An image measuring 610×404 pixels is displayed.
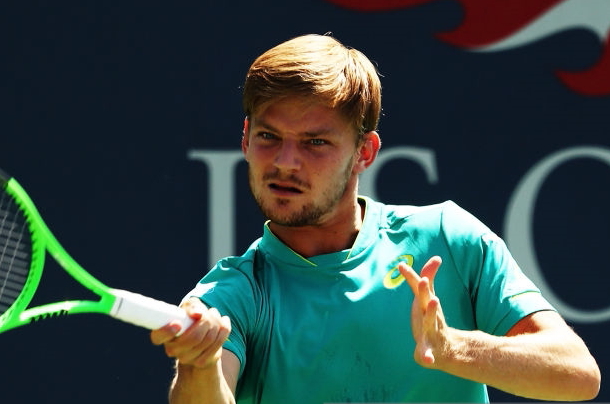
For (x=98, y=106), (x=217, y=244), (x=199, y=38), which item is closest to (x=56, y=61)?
(x=98, y=106)

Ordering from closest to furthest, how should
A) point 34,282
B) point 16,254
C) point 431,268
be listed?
1. point 34,282
2. point 431,268
3. point 16,254

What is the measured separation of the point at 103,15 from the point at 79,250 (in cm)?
85

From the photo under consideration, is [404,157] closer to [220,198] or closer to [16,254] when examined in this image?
[220,198]

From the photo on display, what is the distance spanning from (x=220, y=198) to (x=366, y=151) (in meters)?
1.61

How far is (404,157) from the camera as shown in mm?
4824

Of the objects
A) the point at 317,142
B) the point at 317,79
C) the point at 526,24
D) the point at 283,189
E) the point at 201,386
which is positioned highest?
the point at 526,24

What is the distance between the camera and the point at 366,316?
3.03 meters

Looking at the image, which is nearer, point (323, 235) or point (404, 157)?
point (323, 235)

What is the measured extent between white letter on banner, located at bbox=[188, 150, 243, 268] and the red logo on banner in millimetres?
709

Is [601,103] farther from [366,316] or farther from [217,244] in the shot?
[366,316]

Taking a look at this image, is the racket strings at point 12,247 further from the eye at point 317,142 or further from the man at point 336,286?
the eye at point 317,142

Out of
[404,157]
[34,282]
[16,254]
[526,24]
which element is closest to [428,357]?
[34,282]

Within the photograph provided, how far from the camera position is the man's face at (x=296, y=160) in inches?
119

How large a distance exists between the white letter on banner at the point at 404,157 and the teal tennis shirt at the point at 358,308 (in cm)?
166
